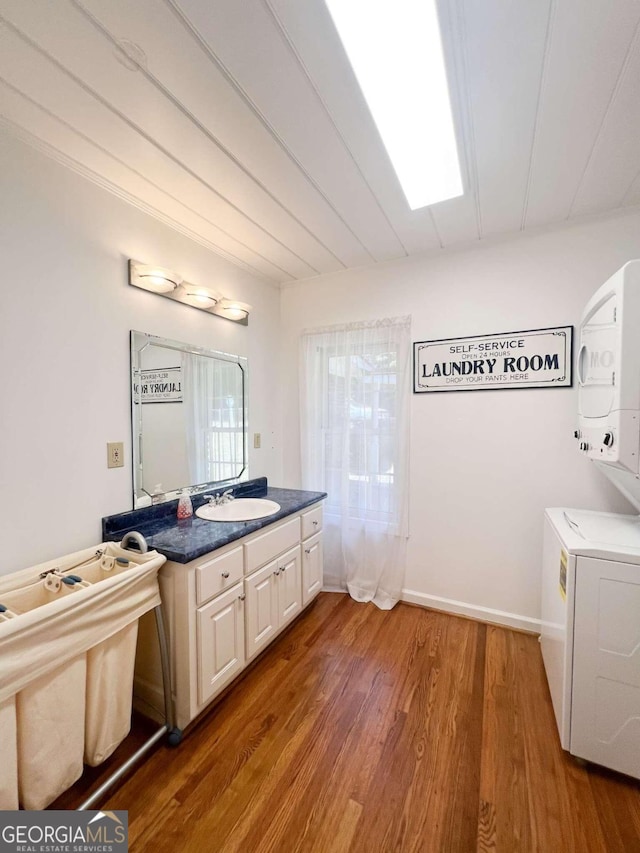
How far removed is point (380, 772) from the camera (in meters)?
1.32

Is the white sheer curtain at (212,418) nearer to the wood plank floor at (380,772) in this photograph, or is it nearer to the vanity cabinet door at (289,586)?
the vanity cabinet door at (289,586)

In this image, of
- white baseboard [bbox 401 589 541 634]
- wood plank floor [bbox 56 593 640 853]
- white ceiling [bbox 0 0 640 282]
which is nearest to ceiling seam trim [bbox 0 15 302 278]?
white ceiling [bbox 0 0 640 282]

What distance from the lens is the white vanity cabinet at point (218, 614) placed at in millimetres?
1434

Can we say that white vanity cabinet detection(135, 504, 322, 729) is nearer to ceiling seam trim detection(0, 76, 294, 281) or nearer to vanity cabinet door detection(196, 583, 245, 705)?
vanity cabinet door detection(196, 583, 245, 705)

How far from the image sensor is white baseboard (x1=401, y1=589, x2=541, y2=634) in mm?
2148

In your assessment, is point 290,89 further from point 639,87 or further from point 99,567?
point 99,567

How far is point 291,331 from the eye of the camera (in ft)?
9.36

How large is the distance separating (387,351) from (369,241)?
28.3 inches

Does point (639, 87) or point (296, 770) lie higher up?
point (639, 87)

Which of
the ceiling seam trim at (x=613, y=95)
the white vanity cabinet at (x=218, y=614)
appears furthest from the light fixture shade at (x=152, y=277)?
the ceiling seam trim at (x=613, y=95)

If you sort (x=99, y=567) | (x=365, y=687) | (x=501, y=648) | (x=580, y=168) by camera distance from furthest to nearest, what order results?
1. (x=501, y=648)
2. (x=365, y=687)
3. (x=580, y=168)
4. (x=99, y=567)

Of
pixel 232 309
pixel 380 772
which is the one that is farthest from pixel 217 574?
pixel 232 309

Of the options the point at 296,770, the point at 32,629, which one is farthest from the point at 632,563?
the point at 32,629

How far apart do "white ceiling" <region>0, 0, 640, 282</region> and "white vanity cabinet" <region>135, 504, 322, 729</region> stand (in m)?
1.71
